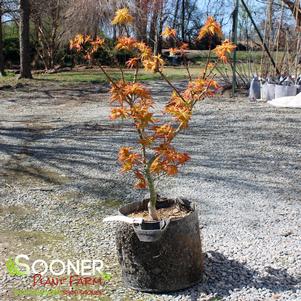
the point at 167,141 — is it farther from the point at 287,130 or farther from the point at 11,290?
the point at 287,130

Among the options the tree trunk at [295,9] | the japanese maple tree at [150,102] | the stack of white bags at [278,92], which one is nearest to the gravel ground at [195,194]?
the japanese maple tree at [150,102]

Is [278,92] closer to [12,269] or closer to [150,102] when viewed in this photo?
[150,102]

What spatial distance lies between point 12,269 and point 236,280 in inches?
53.6

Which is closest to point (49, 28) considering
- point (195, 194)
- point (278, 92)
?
point (278, 92)

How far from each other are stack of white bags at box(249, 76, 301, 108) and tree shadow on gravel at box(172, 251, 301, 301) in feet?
21.3

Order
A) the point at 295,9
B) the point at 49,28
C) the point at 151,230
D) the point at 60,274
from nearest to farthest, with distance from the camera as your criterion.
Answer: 1. the point at 151,230
2. the point at 60,274
3. the point at 295,9
4. the point at 49,28

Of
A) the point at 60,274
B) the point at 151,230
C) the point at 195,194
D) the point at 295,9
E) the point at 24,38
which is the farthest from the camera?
the point at 24,38

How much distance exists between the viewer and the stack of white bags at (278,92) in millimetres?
9227

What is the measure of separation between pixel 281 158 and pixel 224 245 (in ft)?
8.25

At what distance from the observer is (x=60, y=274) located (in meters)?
3.05

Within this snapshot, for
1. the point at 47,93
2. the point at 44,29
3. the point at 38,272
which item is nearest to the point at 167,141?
the point at 38,272

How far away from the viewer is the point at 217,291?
279 cm

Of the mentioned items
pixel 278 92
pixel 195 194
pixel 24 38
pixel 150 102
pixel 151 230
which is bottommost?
pixel 195 194

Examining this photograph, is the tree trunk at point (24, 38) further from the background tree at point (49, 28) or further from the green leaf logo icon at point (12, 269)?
Result: the green leaf logo icon at point (12, 269)
